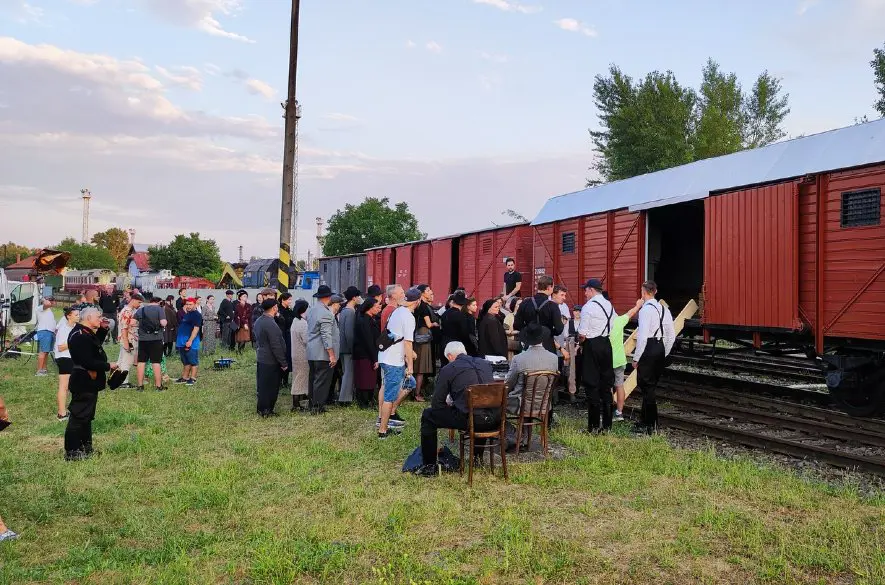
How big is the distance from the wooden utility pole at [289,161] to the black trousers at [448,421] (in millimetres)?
8784

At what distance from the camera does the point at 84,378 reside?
272 inches

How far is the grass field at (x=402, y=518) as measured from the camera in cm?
433

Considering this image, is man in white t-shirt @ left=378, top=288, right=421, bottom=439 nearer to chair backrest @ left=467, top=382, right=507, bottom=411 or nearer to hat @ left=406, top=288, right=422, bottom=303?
hat @ left=406, top=288, right=422, bottom=303

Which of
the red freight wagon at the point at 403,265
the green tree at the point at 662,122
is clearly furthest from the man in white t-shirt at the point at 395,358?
the green tree at the point at 662,122

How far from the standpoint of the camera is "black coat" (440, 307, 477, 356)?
32.2 feet

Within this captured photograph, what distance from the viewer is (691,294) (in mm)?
14406

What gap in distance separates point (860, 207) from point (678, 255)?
556 cm

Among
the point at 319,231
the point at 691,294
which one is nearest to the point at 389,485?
the point at 691,294

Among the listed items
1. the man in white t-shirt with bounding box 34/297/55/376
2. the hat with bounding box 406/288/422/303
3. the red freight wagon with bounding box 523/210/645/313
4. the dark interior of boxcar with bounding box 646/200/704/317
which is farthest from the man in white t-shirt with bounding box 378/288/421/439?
the man in white t-shirt with bounding box 34/297/55/376

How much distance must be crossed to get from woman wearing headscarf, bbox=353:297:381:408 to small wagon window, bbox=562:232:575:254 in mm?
5827

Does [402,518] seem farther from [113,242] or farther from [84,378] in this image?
[113,242]

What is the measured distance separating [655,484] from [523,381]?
1667mm

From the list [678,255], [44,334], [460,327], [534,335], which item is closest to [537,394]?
[534,335]

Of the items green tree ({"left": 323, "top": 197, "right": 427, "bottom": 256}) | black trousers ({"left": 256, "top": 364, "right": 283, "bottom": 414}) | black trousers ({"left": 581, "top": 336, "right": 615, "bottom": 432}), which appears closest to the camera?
black trousers ({"left": 581, "top": 336, "right": 615, "bottom": 432})
